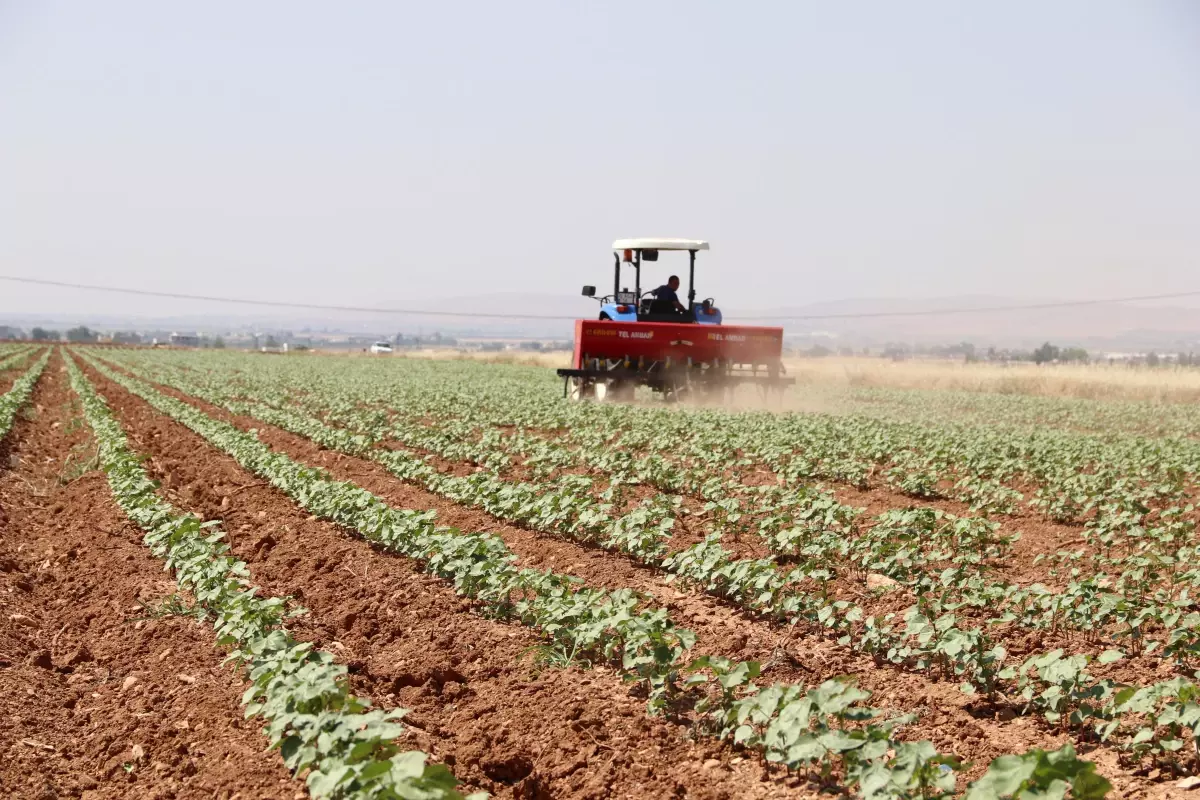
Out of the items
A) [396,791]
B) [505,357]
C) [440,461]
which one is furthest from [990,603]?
[505,357]

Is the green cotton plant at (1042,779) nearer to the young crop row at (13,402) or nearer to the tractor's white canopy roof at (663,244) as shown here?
the young crop row at (13,402)

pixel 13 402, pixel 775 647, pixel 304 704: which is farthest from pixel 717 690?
pixel 13 402

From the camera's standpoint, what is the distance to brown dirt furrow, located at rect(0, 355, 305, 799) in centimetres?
445

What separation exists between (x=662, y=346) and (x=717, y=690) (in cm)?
1522

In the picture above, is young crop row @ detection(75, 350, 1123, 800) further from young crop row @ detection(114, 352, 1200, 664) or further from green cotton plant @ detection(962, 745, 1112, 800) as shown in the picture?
young crop row @ detection(114, 352, 1200, 664)

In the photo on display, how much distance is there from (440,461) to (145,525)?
5.10 m

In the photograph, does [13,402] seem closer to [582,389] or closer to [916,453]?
[582,389]

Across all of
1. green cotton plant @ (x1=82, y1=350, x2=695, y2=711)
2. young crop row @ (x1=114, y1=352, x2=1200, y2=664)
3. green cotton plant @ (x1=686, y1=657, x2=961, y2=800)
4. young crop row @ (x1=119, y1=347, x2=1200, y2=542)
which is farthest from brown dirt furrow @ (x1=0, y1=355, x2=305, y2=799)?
young crop row @ (x1=119, y1=347, x2=1200, y2=542)

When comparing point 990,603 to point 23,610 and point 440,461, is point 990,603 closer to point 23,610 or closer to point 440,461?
point 23,610

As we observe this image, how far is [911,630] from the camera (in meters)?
5.14

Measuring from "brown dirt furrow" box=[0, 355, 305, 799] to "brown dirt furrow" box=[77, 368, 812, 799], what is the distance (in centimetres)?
66

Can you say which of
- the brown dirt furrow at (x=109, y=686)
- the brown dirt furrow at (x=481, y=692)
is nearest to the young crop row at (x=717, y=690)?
the brown dirt furrow at (x=481, y=692)

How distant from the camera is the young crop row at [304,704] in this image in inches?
123

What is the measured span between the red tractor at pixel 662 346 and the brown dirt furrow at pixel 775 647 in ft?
31.8
